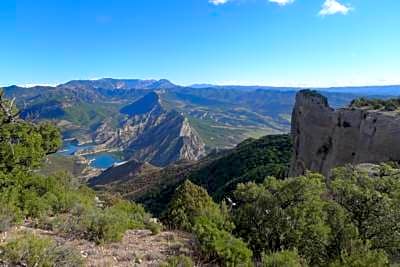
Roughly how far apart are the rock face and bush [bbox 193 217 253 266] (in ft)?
77.5

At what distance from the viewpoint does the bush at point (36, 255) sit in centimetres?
920

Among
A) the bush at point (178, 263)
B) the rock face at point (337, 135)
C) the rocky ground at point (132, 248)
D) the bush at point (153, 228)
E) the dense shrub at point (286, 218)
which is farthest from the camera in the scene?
the rock face at point (337, 135)

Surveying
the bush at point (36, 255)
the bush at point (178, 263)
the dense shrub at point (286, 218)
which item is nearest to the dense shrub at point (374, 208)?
the dense shrub at point (286, 218)

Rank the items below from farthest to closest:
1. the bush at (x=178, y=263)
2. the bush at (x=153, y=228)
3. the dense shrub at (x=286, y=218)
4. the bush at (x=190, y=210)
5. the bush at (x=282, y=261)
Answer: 1. the bush at (x=153, y=228)
2. the bush at (x=190, y=210)
3. the dense shrub at (x=286, y=218)
4. the bush at (x=178, y=263)
5. the bush at (x=282, y=261)

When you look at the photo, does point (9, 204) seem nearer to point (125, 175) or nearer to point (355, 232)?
point (355, 232)

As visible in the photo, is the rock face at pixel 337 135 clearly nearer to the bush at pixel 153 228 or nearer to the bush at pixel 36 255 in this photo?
the bush at pixel 153 228

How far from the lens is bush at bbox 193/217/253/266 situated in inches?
427

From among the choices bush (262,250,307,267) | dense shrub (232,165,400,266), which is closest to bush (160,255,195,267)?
bush (262,250,307,267)

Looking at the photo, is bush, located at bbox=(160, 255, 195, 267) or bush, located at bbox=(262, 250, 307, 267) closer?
bush, located at bbox=(262, 250, 307, 267)

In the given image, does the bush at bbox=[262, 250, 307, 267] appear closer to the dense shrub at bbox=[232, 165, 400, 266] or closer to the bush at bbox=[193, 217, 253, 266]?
the bush at bbox=[193, 217, 253, 266]

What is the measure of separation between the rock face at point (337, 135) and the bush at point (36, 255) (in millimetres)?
27487

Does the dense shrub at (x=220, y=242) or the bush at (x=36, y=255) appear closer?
the bush at (x=36, y=255)

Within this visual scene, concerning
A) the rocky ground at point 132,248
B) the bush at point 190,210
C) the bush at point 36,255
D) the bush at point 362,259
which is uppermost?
the bush at point 36,255

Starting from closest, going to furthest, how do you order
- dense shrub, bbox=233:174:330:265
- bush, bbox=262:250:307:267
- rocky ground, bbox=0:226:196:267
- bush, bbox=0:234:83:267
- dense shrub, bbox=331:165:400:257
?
bush, bbox=0:234:83:267 < bush, bbox=262:250:307:267 < rocky ground, bbox=0:226:196:267 < dense shrub, bbox=233:174:330:265 < dense shrub, bbox=331:165:400:257
